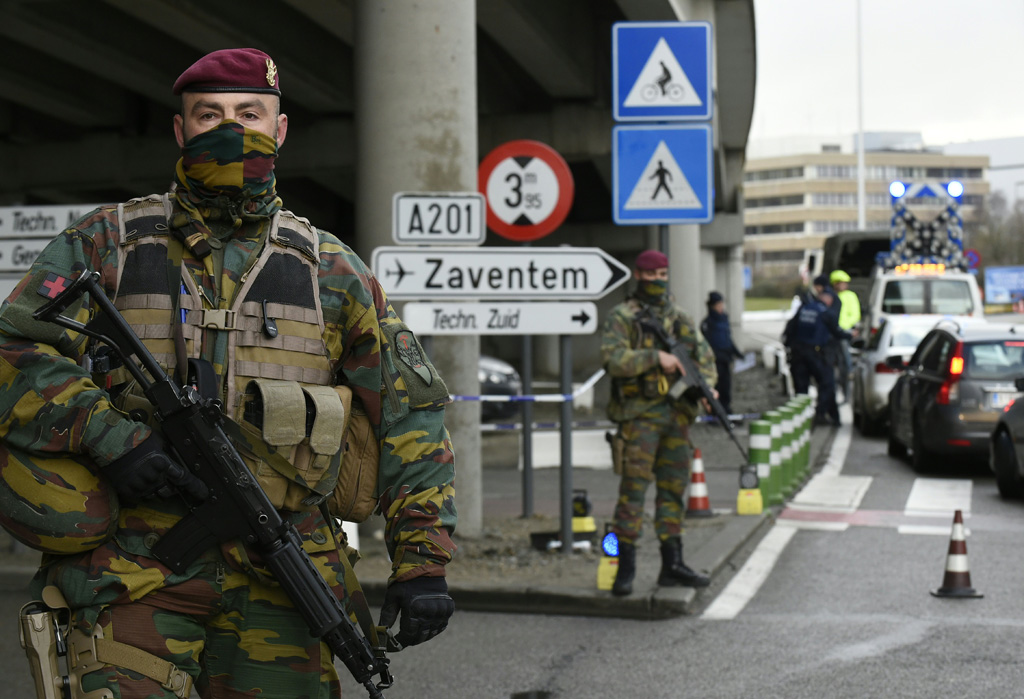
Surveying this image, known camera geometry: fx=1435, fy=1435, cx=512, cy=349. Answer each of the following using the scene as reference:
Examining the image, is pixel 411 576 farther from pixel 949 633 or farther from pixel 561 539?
pixel 561 539

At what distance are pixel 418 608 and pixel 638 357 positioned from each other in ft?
15.4

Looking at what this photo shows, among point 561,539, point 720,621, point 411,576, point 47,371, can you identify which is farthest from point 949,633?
point 47,371

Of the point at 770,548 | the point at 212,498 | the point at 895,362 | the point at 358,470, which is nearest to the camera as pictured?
the point at 212,498

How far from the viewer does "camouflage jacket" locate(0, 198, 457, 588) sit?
279 centimetres

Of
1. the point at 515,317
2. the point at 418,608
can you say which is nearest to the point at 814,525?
the point at 515,317

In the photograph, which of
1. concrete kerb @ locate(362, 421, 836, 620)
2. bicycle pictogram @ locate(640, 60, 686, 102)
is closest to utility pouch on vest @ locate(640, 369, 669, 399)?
concrete kerb @ locate(362, 421, 836, 620)

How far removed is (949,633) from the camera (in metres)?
6.84

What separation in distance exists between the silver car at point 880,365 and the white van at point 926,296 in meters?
2.45

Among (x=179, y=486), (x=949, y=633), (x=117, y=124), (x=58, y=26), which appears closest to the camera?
(x=179, y=486)

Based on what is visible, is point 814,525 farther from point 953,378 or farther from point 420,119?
point 420,119

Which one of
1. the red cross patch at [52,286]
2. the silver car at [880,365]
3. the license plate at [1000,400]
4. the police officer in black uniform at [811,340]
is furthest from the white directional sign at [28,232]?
the silver car at [880,365]

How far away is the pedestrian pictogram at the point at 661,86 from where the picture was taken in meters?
9.31

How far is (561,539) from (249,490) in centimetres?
613

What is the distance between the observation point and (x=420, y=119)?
9188 mm
